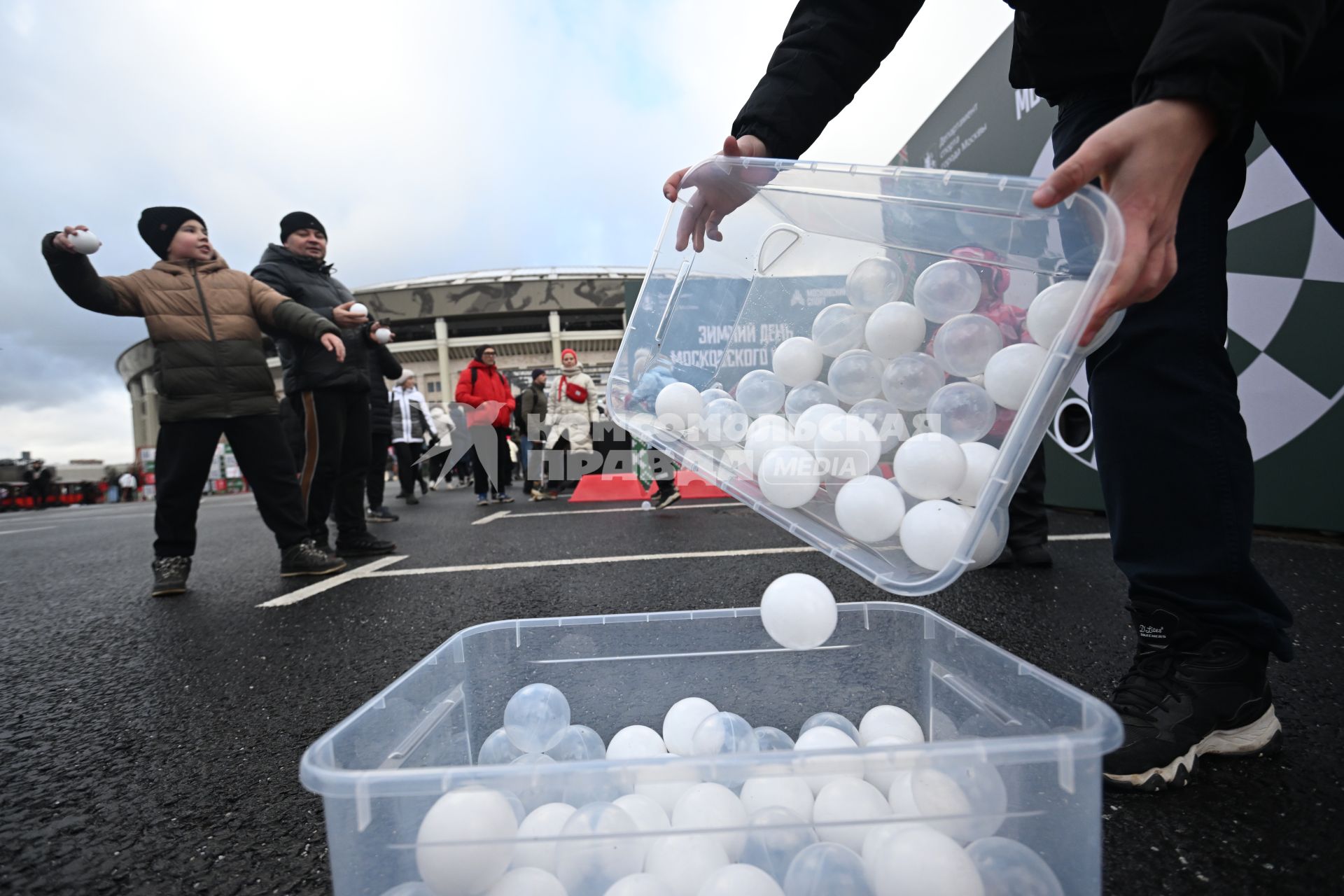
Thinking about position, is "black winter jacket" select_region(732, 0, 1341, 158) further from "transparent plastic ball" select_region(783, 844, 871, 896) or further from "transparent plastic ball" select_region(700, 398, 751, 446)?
"transparent plastic ball" select_region(783, 844, 871, 896)

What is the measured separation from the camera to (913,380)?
45.3 inches

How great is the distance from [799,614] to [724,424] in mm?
383

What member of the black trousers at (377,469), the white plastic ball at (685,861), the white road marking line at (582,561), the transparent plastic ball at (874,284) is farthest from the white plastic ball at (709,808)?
the black trousers at (377,469)

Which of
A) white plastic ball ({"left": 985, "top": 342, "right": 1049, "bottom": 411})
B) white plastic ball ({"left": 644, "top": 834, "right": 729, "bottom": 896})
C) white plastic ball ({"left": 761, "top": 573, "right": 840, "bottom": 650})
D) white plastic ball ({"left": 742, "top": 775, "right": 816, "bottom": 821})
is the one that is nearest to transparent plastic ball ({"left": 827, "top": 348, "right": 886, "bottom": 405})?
white plastic ball ({"left": 985, "top": 342, "right": 1049, "bottom": 411})

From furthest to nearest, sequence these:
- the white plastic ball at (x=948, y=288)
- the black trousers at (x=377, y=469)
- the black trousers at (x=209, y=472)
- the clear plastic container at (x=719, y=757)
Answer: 1. the black trousers at (x=377, y=469)
2. the black trousers at (x=209, y=472)
3. the white plastic ball at (x=948, y=288)
4. the clear plastic container at (x=719, y=757)

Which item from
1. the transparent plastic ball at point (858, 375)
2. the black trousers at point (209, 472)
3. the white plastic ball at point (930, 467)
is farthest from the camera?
the black trousers at point (209, 472)

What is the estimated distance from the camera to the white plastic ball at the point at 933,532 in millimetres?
866

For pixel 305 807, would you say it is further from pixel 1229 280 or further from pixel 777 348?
pixel 1229 280

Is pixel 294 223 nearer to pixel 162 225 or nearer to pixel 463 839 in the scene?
pixel 162 225

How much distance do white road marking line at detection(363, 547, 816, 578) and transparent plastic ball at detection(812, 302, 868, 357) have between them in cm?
178

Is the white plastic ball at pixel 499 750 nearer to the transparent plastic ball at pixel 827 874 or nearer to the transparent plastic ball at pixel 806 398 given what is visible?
the transparent plastic ball at pixel 827 874

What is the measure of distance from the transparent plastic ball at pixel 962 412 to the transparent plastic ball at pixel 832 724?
534 mm

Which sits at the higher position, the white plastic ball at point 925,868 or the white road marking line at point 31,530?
the white plastic ball at point 925,868

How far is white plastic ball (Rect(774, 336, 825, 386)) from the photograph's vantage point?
1.31 meters
